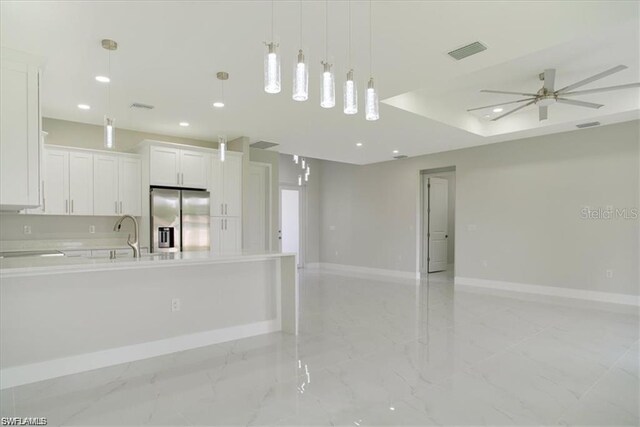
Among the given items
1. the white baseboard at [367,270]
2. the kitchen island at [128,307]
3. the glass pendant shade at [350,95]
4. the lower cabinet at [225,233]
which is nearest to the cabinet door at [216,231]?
the lower cabinet at [225,233]

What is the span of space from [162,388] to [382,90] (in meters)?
Answer: 3.55

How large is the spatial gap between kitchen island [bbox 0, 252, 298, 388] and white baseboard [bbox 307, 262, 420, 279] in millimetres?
4788

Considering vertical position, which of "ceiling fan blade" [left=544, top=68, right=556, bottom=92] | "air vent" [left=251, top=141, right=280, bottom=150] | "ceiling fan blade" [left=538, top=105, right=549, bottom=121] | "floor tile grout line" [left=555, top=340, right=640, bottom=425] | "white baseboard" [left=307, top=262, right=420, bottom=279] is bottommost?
"white baseboard" [left=307, top=262, right=420, bottom=279]

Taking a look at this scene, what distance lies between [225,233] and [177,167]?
4.32 feet

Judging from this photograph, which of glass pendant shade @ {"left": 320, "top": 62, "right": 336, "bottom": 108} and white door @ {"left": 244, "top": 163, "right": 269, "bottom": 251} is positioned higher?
glass pendant shade @ {"left": 320, "top": 62, "right": 336, "bottom": 108}

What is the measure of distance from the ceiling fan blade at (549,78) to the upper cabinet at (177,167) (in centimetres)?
482

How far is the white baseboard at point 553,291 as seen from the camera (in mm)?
5379

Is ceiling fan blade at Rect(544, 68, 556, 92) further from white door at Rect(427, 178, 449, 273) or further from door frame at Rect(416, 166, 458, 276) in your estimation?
white door at Rect(427, 178, 449, 273)

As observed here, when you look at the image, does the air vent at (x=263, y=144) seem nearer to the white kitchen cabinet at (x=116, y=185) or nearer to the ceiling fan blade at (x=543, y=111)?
the white kitchen cabinet at (x=116, y=185)

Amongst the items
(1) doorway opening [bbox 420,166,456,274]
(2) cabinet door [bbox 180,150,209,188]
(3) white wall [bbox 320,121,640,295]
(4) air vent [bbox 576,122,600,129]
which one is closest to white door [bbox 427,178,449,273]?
(1) doorway opening [bbox 420,166,456,274]

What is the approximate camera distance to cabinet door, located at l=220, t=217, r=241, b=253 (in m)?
6.04

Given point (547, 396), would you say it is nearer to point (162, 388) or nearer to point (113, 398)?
point (162, 388)

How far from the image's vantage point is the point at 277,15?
8.30 feet

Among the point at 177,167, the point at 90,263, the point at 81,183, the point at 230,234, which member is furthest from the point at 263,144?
the point at 90,263
